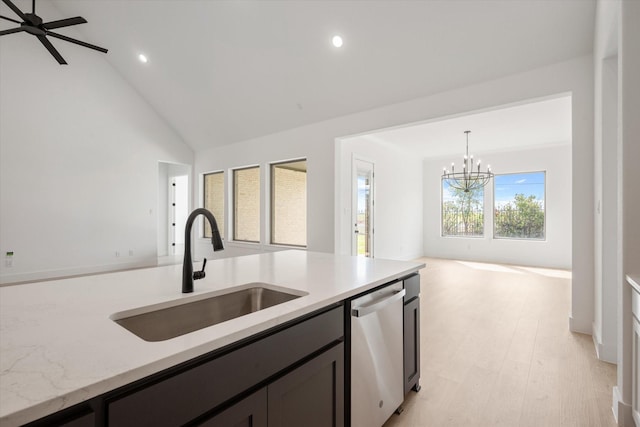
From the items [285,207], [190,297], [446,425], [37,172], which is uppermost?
[37,172]

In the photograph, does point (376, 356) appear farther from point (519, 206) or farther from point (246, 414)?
point (519, 206)

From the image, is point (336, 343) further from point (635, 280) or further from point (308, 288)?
point (635, 280)

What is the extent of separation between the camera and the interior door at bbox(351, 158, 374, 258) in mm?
5637

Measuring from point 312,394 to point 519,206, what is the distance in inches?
299

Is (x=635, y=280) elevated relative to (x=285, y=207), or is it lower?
lower

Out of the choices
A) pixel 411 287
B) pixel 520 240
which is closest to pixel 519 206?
pixel 520 240

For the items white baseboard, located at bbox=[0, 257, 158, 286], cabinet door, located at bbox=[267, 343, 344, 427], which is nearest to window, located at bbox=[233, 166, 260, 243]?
white baseboard, located at bbox=[0, 257, 158, 286]

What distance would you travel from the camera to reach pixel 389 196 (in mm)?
6809

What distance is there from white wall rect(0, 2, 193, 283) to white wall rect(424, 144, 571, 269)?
274 inches

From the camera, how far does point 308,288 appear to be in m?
1.38

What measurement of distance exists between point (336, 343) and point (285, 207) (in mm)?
4878

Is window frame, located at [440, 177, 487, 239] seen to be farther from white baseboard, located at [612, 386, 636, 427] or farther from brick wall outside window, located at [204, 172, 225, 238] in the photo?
white baseboard, located at [612, 386, 636, 427]

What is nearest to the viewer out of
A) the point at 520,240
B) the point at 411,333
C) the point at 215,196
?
the point at 411,333

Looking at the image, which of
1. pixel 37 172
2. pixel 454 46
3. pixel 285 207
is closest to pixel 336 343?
pixel 454 46
